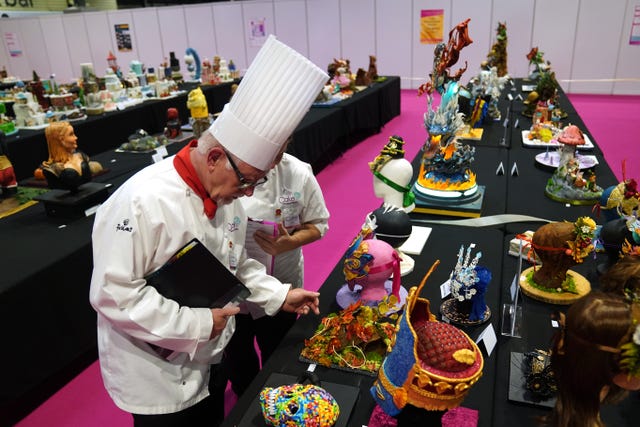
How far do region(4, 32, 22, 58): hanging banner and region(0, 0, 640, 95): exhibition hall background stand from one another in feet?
0.28

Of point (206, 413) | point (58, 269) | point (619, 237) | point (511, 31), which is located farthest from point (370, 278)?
point (511, 31)

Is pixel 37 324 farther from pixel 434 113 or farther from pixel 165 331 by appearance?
pixel 434 113

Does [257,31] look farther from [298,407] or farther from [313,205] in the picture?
[298,407]

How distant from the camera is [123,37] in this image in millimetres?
10391

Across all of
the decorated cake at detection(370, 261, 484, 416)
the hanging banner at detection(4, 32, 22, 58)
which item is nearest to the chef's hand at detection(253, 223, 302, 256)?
the decorated cake at detection(370, 261, 484, 416)

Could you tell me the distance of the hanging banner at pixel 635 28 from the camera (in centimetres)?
725

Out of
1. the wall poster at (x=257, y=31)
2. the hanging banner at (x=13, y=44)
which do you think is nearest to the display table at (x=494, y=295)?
the wall poster at (x=257, y=31)

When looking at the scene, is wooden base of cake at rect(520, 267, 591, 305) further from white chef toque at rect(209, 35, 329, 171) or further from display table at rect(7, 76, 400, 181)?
display table at rect(7, 76, 400, 181)

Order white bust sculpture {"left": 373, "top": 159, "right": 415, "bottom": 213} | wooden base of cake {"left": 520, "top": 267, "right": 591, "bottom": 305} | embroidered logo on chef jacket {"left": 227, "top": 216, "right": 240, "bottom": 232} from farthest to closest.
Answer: white bust sculpture {"left": 373, "top": 159, "right": 415, "bottom": 213} < wooden base of cake {"left": 520, "top": 267, "right": 591, "bottom": 305} < embroidered logo on chef jacket {"left": 227, "top": 216, "right": 240, "bottom": 232}

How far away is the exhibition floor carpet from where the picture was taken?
2133 millimetres

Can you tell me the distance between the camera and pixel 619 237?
1.67 m

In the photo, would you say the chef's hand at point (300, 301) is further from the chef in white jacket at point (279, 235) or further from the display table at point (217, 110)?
the display table at point (217, 110)

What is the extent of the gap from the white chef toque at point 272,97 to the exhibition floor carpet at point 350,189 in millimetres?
712

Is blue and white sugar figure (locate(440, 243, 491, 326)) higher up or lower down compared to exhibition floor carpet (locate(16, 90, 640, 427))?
higher up
